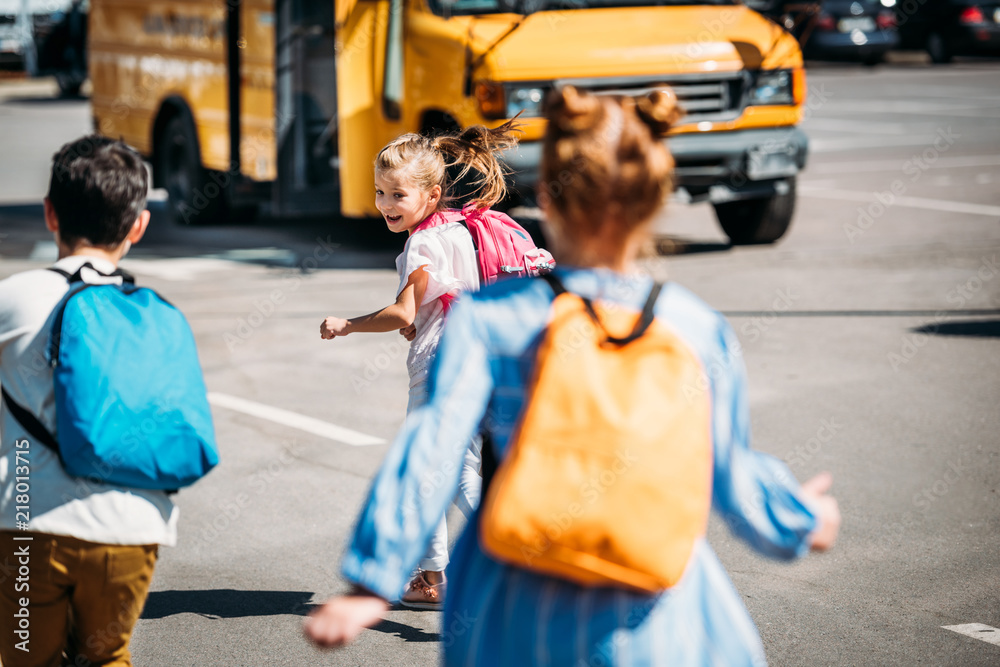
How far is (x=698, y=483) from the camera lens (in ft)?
6.13

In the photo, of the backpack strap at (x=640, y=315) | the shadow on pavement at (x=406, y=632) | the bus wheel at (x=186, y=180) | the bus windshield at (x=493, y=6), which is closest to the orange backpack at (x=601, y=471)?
the backpack strap at (x=640, y=315)

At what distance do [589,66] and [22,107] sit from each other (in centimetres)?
2101

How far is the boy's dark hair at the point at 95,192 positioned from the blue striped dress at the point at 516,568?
0.90 metres

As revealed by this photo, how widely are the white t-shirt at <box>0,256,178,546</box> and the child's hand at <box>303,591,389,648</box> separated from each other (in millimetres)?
750

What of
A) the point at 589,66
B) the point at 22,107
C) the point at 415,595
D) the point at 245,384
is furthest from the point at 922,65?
the point at 415,595

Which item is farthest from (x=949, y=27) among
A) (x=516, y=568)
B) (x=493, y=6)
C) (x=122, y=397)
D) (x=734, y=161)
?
(x=516, y=568)

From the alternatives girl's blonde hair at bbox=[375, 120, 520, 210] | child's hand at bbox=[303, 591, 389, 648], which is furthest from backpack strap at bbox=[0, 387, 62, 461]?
girl's blonde hair at bbox=[375, 120, 520, 210]

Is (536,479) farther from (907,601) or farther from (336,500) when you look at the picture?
(336,500)

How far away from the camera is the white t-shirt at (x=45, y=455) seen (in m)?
2.45

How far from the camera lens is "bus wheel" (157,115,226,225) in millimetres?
11820

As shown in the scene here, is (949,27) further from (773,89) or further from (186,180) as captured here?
(186,180)

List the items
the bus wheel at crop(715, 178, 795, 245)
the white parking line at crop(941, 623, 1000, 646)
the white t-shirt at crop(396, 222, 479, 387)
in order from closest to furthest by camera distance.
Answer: the white t-shirt at crop(396, 222, 479, 387), the white parking line at crop(941, 623, 1000, 646), the bus wheel at crop(715, 178, 795, 245)

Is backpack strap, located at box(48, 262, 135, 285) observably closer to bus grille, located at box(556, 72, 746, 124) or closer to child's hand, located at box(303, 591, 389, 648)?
child's hand, located at box(303, 591, 389, 648)

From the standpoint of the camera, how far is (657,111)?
1936mm
